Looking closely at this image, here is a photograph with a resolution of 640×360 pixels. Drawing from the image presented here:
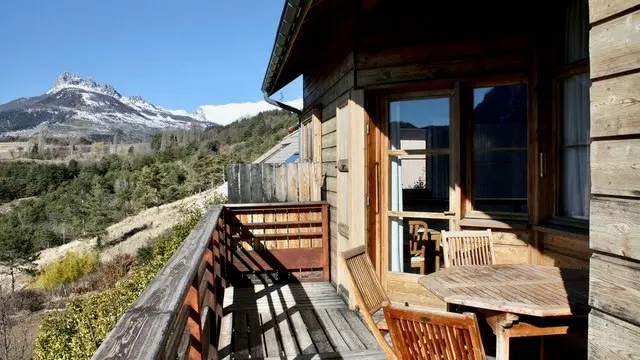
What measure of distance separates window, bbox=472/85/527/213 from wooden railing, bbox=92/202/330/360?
217 centimetres

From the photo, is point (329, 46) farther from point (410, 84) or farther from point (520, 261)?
point (520, 261)

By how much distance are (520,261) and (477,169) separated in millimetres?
791

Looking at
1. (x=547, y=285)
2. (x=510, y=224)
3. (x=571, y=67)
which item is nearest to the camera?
(x=547, y=285)

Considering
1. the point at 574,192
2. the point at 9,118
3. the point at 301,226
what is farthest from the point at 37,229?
the point at 9,118

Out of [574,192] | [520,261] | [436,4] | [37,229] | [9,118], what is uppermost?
[9,118]

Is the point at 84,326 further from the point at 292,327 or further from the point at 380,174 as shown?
the point at 380,174

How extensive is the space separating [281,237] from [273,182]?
691mm

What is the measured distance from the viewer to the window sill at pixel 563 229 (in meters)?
3.00

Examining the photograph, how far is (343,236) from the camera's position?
4645 mm

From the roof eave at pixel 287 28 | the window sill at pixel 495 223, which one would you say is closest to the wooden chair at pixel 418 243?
the window sill at pixel 495 223

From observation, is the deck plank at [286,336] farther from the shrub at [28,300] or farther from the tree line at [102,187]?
the tree line at [102,187]

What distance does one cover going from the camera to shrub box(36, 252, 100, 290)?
33.6 meters

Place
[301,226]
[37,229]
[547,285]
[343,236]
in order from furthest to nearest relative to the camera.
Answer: [37,229], [301,226], [343,236], [547,285]

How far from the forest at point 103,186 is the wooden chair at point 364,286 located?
37.8m
